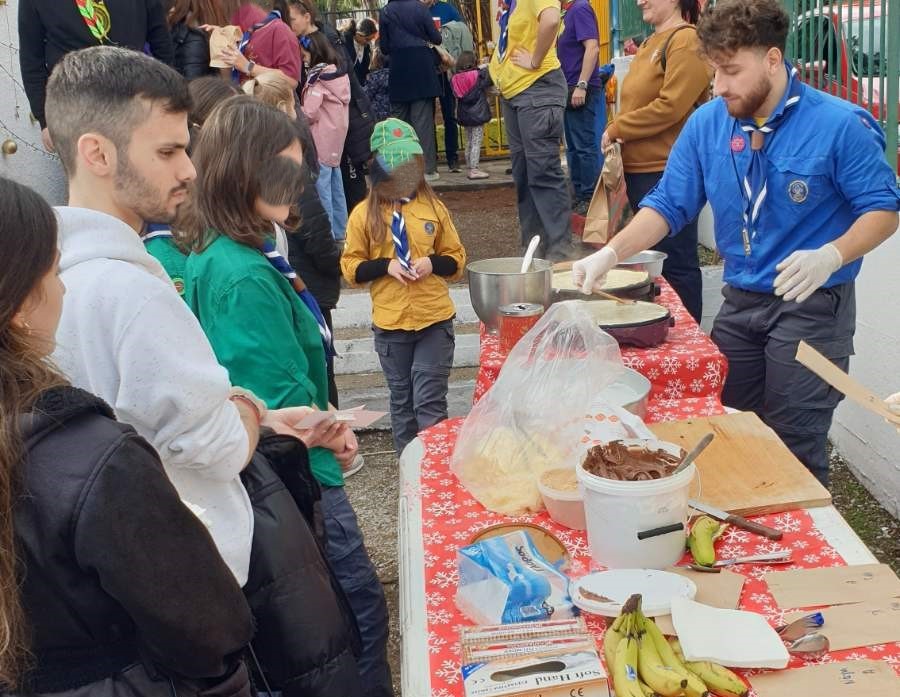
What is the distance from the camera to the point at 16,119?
5.23 m

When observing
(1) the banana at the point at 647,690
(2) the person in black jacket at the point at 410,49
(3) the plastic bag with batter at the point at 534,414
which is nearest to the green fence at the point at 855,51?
(3) the plastic bag with batter at the point at 534,414

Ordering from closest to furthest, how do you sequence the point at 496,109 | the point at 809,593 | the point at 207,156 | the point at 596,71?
1. the point at 809,593
2. the point at 207,156
3. the point at 596,71
4. the point at 496,109

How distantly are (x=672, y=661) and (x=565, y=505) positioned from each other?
58 cm

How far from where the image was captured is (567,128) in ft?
28.8

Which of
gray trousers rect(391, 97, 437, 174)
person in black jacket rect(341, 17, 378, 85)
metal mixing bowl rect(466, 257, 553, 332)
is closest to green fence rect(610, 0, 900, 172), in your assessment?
metal mixing bowl rect(466, 257, 553, 332)

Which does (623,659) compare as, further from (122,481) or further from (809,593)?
(122,481)

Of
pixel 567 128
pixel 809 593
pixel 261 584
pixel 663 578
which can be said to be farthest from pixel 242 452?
pixel 567 128

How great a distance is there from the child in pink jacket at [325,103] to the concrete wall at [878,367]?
3.64 meters

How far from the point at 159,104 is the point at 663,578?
4.68 feet

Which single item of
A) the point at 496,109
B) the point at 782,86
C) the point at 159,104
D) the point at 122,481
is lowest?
Answer: the point at 496,109

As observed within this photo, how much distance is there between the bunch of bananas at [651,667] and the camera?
60.3 inches

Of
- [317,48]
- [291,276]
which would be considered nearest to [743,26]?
[291,276]

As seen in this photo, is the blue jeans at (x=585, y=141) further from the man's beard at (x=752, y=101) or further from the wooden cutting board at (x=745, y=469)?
the wooden cutting board at (x=745, y=469)

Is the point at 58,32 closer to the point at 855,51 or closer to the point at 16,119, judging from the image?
the point at 16,119
